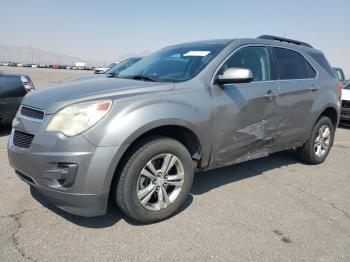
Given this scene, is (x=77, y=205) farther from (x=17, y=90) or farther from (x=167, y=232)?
(x=17, y=90)

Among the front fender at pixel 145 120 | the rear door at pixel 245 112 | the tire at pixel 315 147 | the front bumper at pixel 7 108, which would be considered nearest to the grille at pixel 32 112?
the front fender at pixel 145 120

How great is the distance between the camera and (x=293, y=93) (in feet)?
15.7

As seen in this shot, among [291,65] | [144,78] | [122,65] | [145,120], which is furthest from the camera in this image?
[122,65]

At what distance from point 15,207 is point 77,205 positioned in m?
1.01

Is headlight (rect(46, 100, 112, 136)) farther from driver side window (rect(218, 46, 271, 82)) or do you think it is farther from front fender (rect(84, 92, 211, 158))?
driver side window (rect(218, 46, 271, 82))

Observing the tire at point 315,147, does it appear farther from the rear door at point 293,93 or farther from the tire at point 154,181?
the tire at point 154,181

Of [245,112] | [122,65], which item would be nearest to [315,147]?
[245,112]

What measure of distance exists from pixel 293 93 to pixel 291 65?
436 mm

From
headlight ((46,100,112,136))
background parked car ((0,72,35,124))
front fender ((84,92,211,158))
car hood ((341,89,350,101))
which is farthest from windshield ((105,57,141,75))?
headlight ((46,100,112,136))

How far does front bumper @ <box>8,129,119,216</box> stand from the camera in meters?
2.92

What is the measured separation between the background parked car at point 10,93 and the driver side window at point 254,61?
4433 millimetres

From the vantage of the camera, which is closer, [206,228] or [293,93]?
[206,228]

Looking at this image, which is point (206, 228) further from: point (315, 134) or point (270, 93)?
point (315, 134)

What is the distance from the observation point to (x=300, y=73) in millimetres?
5090
